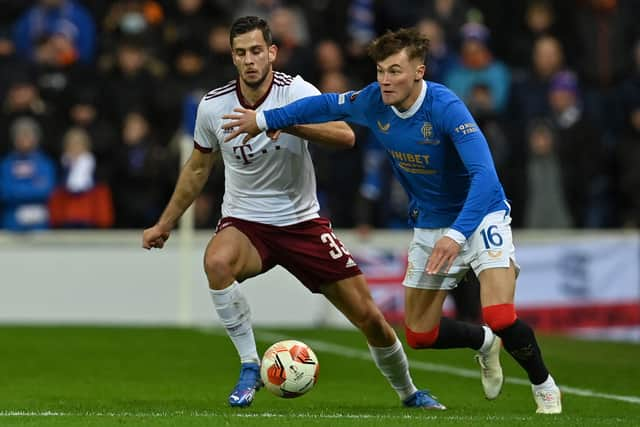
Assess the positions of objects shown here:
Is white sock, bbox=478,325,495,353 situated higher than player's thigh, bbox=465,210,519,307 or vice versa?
player's thigh, bbox=465,210,519,307

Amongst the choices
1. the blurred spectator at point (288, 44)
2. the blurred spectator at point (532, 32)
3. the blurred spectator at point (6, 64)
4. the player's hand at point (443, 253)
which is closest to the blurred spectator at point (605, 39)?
the blurred spectator at point (532, 32)

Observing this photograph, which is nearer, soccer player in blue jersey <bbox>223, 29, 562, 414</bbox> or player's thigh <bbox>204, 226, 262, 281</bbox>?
soccer player in blue jersey <bbox>223, 29, 562, 414</bbox>

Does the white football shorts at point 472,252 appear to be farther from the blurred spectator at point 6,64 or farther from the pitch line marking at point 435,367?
the blurred spectator at point 6,64

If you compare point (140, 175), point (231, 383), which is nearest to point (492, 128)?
point (140, 175)

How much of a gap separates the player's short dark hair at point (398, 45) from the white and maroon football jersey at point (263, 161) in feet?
2.51

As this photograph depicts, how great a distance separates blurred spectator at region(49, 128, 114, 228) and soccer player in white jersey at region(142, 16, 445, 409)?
7.86 metres

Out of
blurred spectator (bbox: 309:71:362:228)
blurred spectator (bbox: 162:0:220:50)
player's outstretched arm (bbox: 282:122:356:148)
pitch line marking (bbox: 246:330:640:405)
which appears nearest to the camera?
player's outstretched arm (bbox: 282:122:356:148)

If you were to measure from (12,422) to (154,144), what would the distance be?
9.60 meters

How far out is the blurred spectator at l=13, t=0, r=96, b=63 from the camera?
60.0ft

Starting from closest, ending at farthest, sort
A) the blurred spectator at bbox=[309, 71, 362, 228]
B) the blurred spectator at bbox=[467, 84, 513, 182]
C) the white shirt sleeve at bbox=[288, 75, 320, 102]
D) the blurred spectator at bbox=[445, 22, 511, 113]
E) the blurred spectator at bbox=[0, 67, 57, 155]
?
1. the white shirt sleeve at bbox=[288, 75, 320, 102]
2. the blurred spectator at bbox=[467, 84, 513, 182]
3. the blurred spectator at bbox=[309, 71, 362, 228]
4. the blurred spectator at bbox=[0, 67, 57, 155]
5. the blurred spectator at bbox=[445, 22, 511, 113]

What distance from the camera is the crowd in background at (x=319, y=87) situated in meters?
17.2

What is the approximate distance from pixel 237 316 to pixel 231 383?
8.00 feet

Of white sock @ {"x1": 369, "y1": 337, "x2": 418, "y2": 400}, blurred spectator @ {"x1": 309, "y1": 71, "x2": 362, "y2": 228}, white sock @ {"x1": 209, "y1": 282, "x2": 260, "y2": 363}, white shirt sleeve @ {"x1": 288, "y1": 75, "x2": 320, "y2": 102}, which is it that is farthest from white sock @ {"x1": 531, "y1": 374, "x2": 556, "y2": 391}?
blurred spectator @ {"x1": 309, "y1": 71, "x2": 362, "y2": 228}

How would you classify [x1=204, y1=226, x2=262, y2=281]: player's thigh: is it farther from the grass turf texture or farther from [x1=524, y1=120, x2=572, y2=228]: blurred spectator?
[x1=524, y1=120, x2=572, y2=228]: blurred spectator
